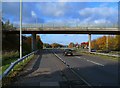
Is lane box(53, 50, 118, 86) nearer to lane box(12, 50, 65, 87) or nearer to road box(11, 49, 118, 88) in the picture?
road box(11, 49, 118, 88)

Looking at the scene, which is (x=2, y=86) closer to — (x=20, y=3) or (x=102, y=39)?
(x=20, y=3)

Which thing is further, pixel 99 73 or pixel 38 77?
pixel 99 73

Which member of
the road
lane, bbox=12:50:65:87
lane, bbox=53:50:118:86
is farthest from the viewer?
lane, bbox=53:50:118:86

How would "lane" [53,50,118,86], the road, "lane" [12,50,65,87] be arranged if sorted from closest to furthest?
"lane" [12,50,65,87] → the road → "lane" [53,50,118,86]

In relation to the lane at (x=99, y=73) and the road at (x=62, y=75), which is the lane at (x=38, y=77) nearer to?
the road at (x=62, y=75)

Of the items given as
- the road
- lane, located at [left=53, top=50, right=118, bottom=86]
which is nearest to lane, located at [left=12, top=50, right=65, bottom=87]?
the road

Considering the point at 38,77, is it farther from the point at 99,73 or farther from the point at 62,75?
the point at 99,73

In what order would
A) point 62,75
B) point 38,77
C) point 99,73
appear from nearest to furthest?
point 38,77, point 62,75, point 99,73

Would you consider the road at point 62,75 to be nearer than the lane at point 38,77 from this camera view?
No

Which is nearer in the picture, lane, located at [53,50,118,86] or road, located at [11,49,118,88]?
road, located at [11,49,118,88]

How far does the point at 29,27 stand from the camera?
7538 centimetres

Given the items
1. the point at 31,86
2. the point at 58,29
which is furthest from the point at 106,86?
the point at 58,29

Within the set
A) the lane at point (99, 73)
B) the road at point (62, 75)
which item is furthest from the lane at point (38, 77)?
the lane at point (99, 73)

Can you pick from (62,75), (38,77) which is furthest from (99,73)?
(38,77)
